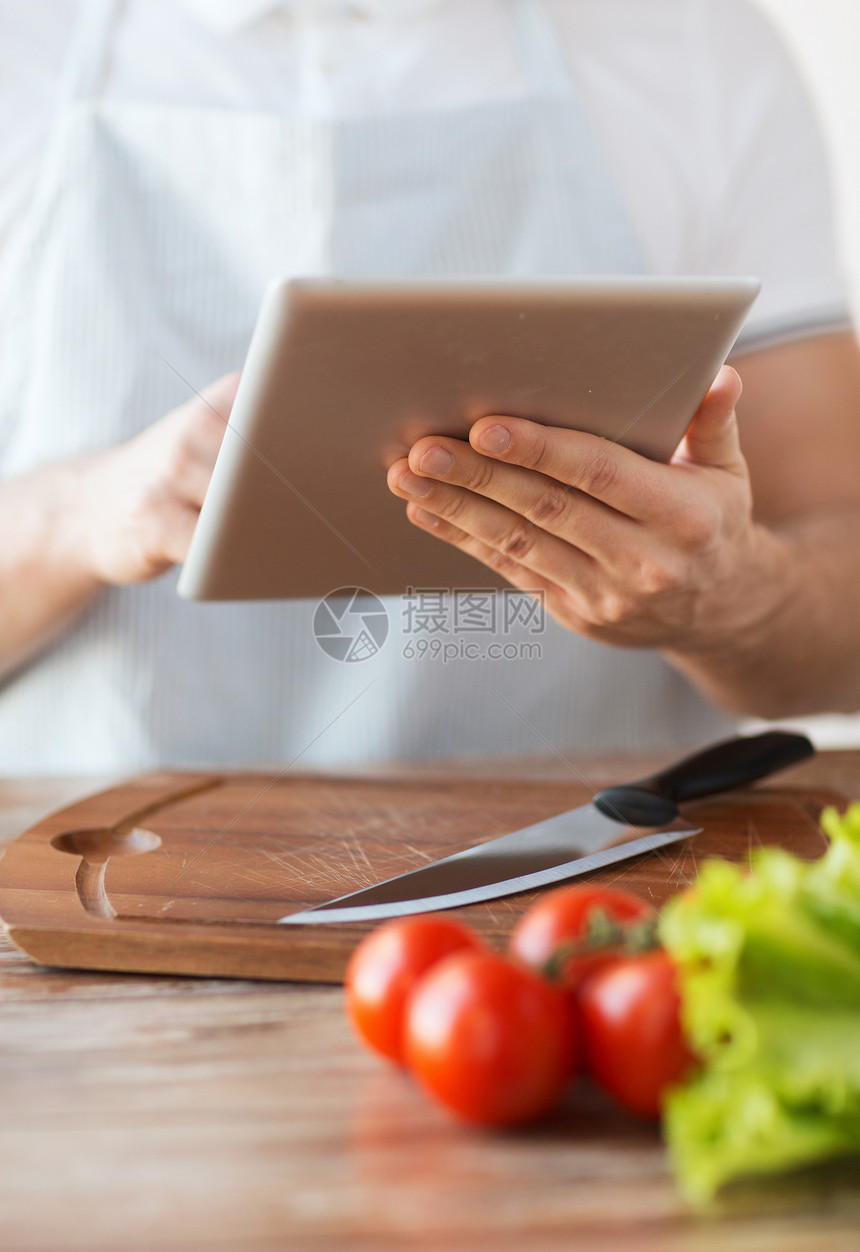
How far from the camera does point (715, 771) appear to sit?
0.77 meters

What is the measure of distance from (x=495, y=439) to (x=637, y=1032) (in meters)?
0.34

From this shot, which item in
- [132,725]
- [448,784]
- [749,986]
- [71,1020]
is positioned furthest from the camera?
[132,725]

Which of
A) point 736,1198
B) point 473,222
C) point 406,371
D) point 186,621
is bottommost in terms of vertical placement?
point 736,1198

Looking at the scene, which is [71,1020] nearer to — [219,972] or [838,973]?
[219,972]

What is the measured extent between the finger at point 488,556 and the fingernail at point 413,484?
2 cm

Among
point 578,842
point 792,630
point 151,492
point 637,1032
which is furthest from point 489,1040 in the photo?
point 792,630

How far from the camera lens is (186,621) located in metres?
1.07

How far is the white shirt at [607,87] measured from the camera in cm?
109

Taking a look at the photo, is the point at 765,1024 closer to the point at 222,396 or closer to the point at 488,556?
the point at 488,556

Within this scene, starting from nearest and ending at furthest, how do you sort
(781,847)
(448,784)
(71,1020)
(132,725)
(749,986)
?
1. (749,986)
2. (71,1020)
3. (781,847)
4. (448,784)
5. (132,725)

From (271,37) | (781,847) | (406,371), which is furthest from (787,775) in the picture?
(271,37)

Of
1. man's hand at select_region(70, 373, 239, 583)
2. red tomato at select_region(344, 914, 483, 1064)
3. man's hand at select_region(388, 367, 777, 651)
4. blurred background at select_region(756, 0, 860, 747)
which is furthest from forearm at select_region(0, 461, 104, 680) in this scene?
blurred background at select_region(756, 0, 860, 747)

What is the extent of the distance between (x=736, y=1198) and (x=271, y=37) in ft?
3.67

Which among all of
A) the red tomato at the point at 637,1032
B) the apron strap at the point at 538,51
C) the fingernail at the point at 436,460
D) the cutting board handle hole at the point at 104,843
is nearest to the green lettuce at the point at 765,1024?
the red tomato at the point at 637,1032
